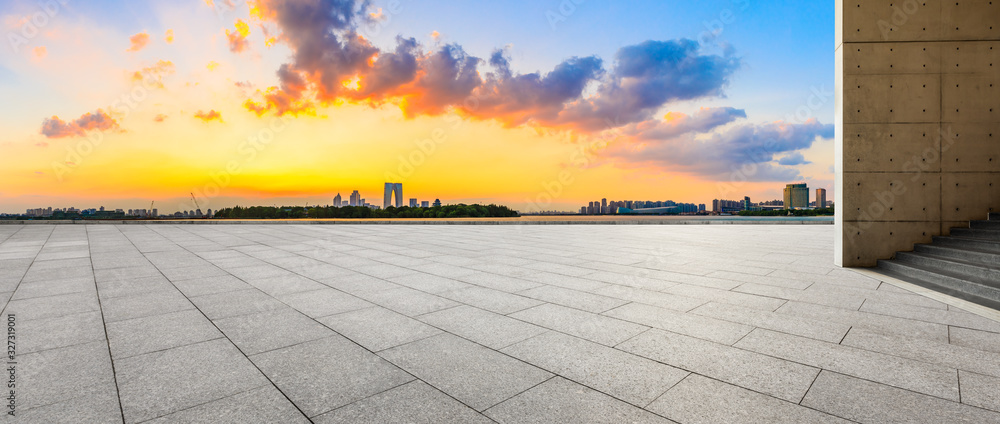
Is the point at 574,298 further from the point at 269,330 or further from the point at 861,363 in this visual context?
the point at 269,330

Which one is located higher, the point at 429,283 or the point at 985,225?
the point at 985,225

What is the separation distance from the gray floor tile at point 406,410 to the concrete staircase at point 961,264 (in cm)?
845

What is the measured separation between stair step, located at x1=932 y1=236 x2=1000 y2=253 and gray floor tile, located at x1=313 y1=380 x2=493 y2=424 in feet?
37.0

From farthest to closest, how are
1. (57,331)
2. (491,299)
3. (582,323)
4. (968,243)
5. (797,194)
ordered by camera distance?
(797,194) < (968,243) < (491,299) < (582,323) < (57,331)

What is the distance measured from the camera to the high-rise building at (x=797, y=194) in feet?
286

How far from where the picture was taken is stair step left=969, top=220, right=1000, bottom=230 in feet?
→ 30.1

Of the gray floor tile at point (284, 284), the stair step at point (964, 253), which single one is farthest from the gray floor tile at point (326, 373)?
the stair step at point (964, 253)

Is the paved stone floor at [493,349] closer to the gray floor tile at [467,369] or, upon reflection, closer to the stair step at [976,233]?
the gray floor tile at [467,369]

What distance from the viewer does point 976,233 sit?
9391 mm

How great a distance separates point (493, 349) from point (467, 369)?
593 millimetres

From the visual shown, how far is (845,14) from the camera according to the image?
33.4 ft

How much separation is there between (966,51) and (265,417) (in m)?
15.3

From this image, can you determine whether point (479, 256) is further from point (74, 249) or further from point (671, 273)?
point (74, 249)

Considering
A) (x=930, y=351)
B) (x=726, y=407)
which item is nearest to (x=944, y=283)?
(x=930, y=351)
